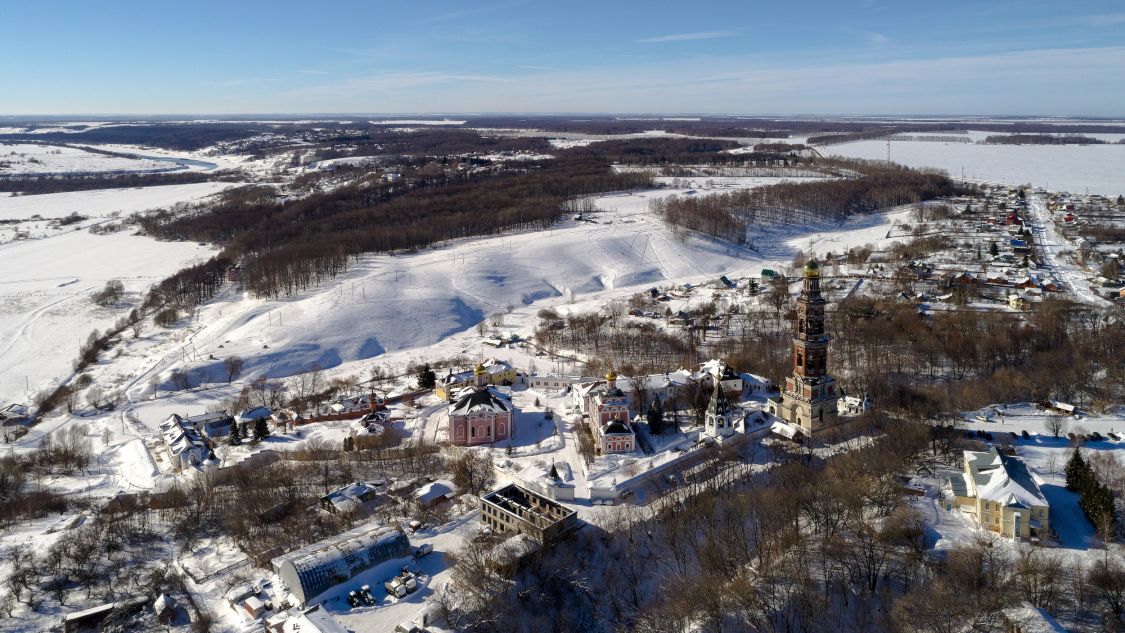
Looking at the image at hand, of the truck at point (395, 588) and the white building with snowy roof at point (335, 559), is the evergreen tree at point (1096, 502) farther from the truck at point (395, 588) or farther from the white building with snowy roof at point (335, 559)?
the white building with snowy roof at point (335, 559)

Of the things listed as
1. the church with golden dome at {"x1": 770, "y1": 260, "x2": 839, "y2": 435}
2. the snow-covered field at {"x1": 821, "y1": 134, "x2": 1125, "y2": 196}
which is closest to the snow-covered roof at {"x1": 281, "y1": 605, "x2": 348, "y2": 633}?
the church with golden dome at {"x1": 770, "y1": 260, "x2": 839, "y2": 435}

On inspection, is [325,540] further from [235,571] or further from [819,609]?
[819,609]

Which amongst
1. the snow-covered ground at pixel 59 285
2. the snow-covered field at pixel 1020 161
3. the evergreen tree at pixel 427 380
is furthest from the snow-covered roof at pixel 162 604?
the snow-covered field at pixel 1020 161

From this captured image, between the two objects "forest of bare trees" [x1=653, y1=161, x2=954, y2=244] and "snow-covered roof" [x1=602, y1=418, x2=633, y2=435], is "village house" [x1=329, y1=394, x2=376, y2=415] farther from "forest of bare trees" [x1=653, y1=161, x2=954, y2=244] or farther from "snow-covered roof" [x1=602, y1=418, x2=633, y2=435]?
"forest of bare trees" [x1=653, y1=161, x2=954, y2=244]

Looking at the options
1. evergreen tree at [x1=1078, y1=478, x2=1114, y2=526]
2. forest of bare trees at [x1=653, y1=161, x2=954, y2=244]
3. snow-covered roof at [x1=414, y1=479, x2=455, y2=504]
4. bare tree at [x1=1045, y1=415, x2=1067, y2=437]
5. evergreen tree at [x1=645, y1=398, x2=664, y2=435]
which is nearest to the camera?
evergreen tree at [x1=1078, y1=478, x2=1114, y2=526]

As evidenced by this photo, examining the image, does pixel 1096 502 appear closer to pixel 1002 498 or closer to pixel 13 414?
pixel 1002 498

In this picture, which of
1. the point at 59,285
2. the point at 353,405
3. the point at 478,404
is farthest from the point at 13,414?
the point at 59,285

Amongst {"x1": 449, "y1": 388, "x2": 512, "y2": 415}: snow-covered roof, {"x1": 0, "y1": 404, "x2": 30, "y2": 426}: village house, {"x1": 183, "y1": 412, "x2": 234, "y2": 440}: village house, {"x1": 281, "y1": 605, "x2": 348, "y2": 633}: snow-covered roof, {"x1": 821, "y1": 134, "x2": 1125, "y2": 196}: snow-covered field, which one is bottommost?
{"x1": 0, "y1": 404, "x2": 30, "y2": 426}: village house
